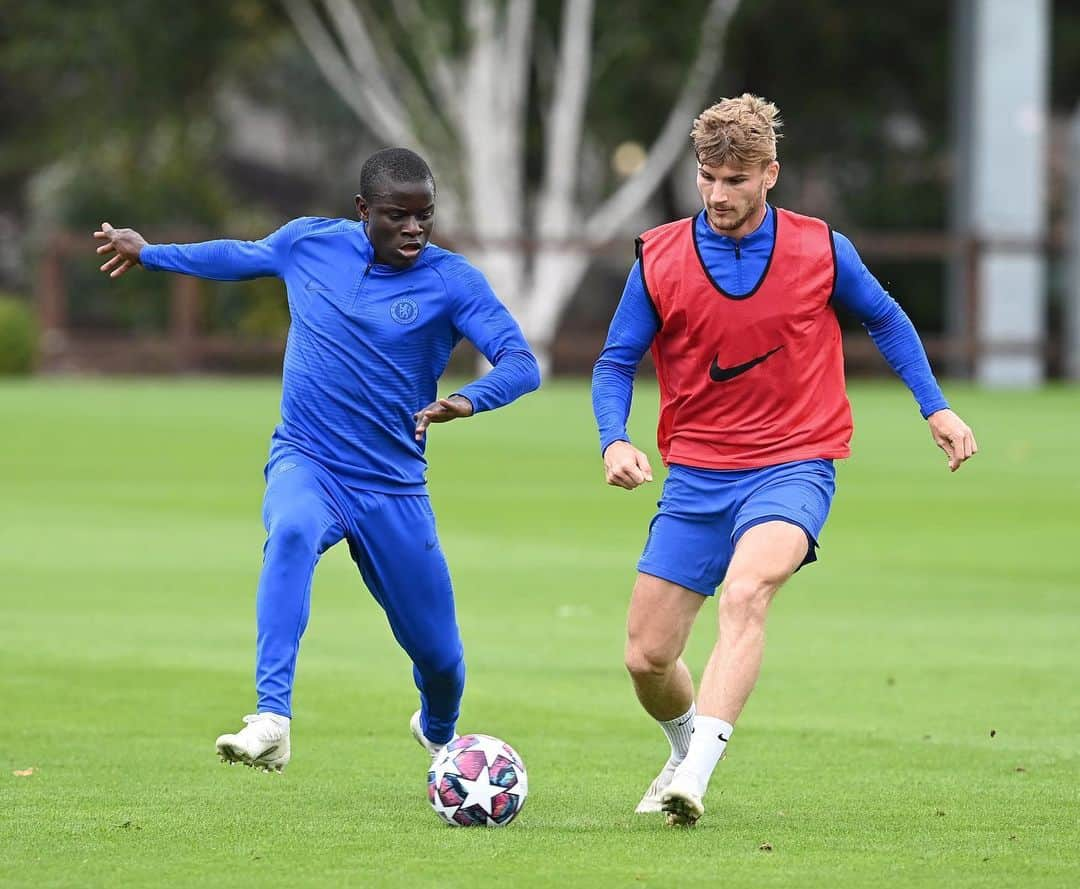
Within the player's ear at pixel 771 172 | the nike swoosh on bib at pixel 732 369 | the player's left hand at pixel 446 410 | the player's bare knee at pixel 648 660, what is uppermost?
the player's ear at pixel 771 172

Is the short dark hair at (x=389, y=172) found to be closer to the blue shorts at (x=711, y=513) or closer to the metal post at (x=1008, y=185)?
the blue shorts at (x=711, y=513)

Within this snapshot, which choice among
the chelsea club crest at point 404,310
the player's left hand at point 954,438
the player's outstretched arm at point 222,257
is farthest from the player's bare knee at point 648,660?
the player's outstretched arm at point 222,257

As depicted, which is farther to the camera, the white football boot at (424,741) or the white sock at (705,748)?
the white football boot at (424,741)

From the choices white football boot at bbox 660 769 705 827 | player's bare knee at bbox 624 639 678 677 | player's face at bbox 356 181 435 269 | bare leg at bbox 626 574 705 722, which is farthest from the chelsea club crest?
white football boot at bbox 660 769 705 827

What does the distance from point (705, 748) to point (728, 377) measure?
4.14 feet

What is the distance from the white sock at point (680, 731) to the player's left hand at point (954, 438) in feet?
3.87

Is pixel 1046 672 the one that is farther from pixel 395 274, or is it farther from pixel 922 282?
pixel 922 282

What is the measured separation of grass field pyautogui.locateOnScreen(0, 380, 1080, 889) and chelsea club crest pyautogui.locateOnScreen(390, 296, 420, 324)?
1573 mm

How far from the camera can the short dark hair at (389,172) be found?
25.1 feet

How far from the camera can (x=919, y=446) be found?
2542 centimetres

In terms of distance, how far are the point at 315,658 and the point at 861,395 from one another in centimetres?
2496

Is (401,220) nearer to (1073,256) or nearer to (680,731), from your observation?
(680,731)

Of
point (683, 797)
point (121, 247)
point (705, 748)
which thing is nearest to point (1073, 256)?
point (121, 247)

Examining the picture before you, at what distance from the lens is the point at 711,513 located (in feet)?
24.3
